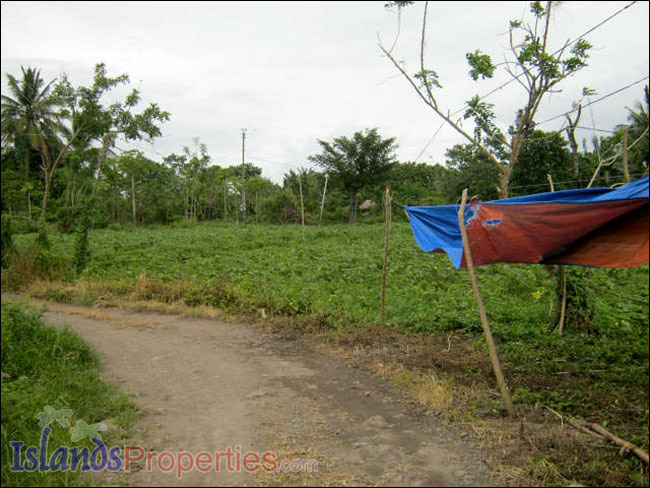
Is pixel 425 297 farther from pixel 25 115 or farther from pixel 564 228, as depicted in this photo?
pixel 25 115

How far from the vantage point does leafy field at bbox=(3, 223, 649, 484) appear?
446 cm

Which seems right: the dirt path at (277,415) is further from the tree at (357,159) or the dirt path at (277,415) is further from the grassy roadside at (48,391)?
the tree at (357,159)

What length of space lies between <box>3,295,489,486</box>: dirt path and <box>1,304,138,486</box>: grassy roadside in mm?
251

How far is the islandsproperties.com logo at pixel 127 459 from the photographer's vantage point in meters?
3.16

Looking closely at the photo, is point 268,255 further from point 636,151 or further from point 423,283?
point 636,151

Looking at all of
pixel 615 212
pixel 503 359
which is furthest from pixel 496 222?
pixel 503 359

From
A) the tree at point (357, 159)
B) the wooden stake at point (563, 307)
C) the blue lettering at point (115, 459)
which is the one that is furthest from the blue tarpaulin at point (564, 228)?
the tree at point (357, 159)

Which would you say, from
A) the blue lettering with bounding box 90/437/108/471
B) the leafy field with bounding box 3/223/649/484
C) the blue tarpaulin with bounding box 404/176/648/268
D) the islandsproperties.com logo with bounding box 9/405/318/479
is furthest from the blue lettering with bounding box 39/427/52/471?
the blue tarpaulin with bounding box 404/176/648/268

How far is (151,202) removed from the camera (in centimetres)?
2848

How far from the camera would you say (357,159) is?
2767 cm

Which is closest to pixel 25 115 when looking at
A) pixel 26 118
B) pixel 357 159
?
pixel 26 118

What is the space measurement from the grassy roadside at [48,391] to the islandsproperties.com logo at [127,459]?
1.6 inches

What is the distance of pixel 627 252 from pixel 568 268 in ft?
7.68

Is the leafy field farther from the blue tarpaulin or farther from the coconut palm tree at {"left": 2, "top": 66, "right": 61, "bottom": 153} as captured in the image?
the coconut palm tree at {"left": 2, "top": 66, "right": 61, "bottom": 153}
